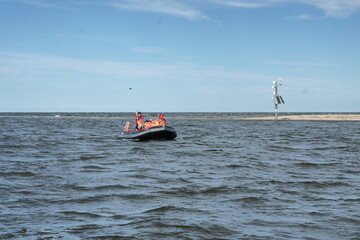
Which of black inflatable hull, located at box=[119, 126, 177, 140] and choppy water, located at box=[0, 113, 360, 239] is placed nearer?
choppy water, located at box=[0, 113, 360, 239]

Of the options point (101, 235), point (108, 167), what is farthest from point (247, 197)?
point (108, 167)

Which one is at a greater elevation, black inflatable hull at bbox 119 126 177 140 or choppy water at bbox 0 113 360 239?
black inflatable hull at bbox 119 126 177 140

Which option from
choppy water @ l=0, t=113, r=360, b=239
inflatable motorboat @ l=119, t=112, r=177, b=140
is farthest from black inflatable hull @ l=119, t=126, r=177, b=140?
choppy water @ l=0, t=113, r=360, b=239

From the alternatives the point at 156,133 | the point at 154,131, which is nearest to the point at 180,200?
the point at 154,131

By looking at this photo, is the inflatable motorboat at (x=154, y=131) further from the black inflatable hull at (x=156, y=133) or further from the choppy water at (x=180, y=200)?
the choppy water at (x=180, y=200)

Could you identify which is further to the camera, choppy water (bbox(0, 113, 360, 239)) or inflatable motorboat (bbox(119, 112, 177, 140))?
inflatable motorboat (bbox(119, 112, 177, 140))

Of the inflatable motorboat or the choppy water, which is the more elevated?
the inflatable motorboat

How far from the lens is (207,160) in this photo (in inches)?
904

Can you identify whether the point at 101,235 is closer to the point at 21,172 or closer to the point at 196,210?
the point at 196,210

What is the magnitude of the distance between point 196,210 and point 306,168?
999cm

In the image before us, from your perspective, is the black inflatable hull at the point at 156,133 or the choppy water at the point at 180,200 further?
the black inflatable hull at the point at 156,133

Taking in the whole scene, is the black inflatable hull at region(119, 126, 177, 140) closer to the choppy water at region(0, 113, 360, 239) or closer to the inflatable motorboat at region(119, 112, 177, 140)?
the inflatable motorboat at region(119, 112, 177, 140)

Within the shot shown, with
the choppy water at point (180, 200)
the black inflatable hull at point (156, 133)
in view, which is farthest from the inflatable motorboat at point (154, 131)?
the choppy water at point (180, 200)

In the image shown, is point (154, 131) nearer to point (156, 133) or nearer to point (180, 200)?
point (156, 133)
